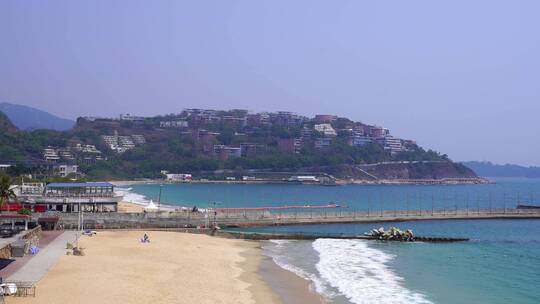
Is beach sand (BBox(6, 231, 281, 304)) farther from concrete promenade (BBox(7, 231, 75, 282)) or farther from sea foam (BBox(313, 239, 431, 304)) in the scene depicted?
sea foam (BBox(313, 239, 431, 304))

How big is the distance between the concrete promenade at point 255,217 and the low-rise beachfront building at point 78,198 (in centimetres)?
327

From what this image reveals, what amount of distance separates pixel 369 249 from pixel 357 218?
23889 millimetres

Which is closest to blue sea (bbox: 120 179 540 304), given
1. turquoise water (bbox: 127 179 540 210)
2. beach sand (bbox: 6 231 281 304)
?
beach sand (bbox: 6 231 281 304)

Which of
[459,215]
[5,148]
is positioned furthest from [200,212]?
[5,148]

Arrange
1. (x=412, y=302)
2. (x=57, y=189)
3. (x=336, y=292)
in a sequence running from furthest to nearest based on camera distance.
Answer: (x=57, y=189) → (x=336, y=292) → (x=412, y=302)

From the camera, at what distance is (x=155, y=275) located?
34656mm

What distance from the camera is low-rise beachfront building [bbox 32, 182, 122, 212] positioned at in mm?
61688

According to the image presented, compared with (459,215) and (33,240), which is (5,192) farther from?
(459,215)

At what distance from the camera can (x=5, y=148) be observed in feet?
599

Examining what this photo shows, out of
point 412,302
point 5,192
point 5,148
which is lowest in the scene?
point 412,302

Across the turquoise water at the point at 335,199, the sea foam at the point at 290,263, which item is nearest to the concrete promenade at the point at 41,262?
the sea foam at the point at 290,263

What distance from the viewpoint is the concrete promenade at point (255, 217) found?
59500mm

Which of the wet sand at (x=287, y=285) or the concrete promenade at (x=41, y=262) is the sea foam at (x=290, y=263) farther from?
A: the concrete promenade at (x=41, y=262)

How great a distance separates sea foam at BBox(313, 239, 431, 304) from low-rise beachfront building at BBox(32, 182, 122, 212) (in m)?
22.6
